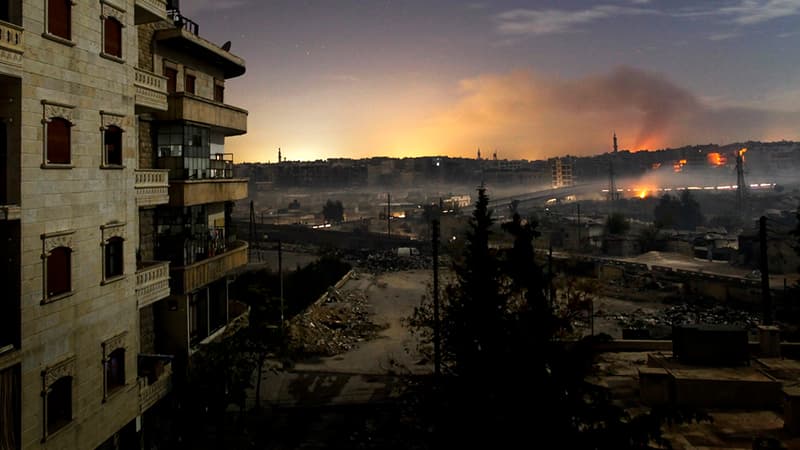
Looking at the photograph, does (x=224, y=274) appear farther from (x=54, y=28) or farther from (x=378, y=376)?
(x=54, y=28)

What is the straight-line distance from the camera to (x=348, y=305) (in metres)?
33.3

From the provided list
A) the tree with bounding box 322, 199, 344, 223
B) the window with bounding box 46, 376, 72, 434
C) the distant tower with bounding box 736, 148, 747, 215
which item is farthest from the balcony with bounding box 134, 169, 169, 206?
the distant tower with bounding box 736, 148, 747, 215

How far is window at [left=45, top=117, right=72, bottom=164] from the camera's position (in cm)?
930

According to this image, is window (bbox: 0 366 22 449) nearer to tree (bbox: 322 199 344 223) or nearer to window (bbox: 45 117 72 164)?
window (bbox: 45 117 72 164)

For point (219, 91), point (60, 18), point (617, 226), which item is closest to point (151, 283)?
point (60, 18)

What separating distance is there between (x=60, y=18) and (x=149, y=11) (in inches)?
114

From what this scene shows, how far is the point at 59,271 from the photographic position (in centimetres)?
967

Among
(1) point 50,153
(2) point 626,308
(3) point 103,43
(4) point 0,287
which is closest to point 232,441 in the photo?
(4) point 0,287

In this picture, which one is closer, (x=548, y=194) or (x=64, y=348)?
(x=64, y=348)

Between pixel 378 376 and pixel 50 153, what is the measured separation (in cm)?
1456

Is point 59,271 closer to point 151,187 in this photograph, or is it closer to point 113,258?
point 113,258

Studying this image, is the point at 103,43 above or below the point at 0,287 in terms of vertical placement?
above

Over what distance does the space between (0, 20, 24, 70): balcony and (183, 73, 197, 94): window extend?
7985mm

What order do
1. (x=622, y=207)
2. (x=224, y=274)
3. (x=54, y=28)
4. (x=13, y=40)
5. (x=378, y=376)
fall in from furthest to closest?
(x=622, y=207)
(x=378, y=376)
(x=224, y=274)
(x=54, y=28)
(x=13, y=40)
